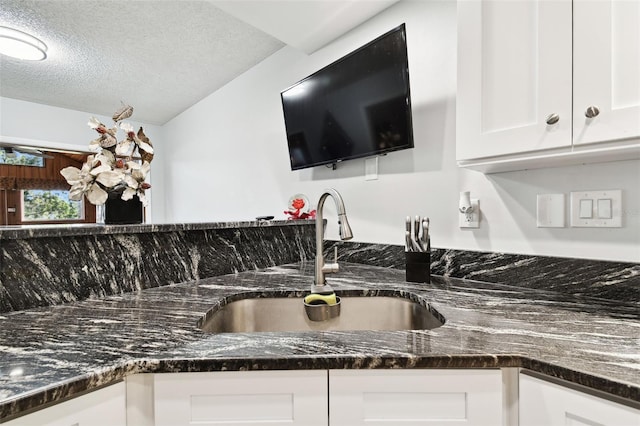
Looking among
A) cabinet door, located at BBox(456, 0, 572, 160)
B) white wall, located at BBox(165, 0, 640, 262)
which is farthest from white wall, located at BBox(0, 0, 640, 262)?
cabinet door, located at BBox(456, 0, 572, 160)

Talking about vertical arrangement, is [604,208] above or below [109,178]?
below

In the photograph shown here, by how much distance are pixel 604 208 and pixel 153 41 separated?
278 centimetres

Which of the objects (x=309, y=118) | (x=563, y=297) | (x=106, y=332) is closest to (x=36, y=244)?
(x=106, y=332)

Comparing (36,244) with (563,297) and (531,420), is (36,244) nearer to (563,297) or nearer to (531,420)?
(531,420)

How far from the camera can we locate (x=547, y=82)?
0.87 m

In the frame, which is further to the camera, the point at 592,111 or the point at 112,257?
the point at 112,257

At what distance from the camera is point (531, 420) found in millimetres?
598

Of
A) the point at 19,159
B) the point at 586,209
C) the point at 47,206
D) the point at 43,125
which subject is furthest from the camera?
the point at 47,206

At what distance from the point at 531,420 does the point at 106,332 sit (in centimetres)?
92

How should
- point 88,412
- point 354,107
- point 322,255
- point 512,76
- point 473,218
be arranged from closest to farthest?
point 88,412 < point 512,76 < point 322,255 < point 473,218 < point 354,107

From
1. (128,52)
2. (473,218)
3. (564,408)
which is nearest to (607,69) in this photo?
(473,218)

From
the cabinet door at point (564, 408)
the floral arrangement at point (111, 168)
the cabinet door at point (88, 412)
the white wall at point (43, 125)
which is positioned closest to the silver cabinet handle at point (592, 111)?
the cabinet door at point (564, 408)

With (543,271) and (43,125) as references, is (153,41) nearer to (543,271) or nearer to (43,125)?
(43,125)

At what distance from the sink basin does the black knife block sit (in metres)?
0.17
